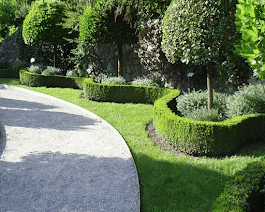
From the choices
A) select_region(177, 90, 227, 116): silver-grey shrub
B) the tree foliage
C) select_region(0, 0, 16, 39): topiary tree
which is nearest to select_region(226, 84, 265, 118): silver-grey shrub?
select_region(177, 90, 227, 116): silver-grey shrub

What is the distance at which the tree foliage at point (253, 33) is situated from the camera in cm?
267

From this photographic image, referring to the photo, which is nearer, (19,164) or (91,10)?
(19,164)

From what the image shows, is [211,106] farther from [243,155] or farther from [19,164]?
[19,164]

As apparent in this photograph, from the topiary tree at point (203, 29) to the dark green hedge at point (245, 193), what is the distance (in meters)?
3.96

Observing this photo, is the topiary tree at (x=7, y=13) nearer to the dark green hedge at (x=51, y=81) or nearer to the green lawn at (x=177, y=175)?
the dark green hedge at (x=51, y=81)

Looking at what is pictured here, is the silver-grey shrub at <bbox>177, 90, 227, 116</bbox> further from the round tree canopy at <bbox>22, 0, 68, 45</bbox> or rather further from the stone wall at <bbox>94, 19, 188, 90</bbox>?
the round tree canopy at <bbox>22, 0, 68, 45</bbox>

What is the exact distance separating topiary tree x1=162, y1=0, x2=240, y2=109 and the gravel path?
2.94m

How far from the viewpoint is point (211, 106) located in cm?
836

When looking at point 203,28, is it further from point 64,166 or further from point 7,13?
point 7,13

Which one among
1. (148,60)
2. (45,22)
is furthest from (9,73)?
(148,60)

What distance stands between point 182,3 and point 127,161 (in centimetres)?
421

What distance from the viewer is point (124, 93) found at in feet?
38.8

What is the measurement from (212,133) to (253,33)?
385 centimetres

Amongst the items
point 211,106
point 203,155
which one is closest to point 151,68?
point 211,106
